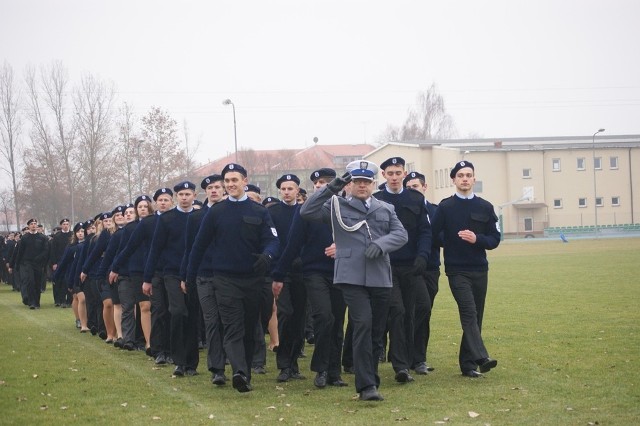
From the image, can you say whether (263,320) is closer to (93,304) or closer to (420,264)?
(420,264)

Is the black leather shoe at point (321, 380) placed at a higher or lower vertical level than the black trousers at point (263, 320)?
lower

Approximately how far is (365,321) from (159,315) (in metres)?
4.50

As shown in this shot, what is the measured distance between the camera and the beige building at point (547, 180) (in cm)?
8825

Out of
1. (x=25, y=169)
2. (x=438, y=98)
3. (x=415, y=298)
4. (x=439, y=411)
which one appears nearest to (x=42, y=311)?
(x=415, y=298)

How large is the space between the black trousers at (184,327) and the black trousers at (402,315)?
2.57 meters

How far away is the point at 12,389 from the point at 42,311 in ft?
51.3

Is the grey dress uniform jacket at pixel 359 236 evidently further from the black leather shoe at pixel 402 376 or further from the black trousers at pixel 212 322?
the black trousers at pixel 212 322

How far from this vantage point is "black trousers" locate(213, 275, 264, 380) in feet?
35.3

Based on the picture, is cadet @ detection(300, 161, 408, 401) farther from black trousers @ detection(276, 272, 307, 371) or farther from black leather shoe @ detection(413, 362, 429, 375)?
black trousers @ detection(276, 272, 307, 371)

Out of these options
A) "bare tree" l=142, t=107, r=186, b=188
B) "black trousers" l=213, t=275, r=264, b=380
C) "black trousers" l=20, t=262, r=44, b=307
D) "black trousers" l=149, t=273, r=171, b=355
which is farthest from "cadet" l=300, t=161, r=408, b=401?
"bare tree" l=142, t=107, r=186, b=188

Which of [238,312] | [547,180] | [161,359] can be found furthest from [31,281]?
[547,180]

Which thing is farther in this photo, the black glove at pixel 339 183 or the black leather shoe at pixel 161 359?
the black leather shoe at pixel 161 359

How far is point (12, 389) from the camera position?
11211mm

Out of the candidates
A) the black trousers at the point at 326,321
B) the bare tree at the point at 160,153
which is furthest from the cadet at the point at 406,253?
the bare tree at the point at 160,153
